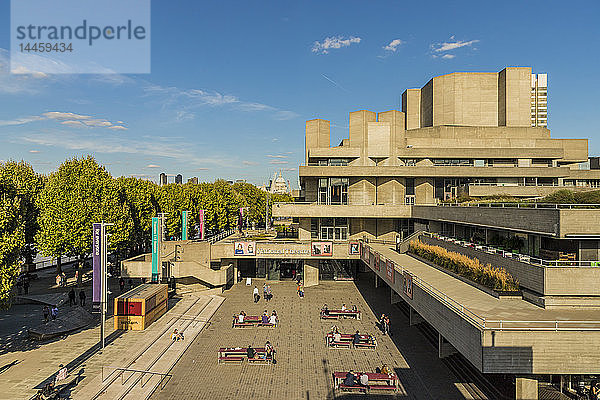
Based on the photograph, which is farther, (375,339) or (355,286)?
(355,286)

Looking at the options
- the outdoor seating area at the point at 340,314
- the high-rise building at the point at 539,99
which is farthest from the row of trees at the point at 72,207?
the high-rise building at the point at 539,99

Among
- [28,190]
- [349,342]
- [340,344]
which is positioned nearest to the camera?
[340,344]

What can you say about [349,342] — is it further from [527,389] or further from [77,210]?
[77,210]

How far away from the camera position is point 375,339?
27.8 m

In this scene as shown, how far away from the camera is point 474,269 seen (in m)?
23.5

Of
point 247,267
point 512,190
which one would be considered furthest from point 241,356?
point 512,190

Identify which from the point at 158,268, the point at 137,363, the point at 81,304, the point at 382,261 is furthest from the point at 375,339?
the point at 81,304

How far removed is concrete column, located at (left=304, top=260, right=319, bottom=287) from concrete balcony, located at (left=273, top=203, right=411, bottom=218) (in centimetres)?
556

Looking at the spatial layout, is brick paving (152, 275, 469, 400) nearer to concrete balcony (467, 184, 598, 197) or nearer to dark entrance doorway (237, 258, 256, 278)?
dark entrance doorway (237, 258, 256, 278)

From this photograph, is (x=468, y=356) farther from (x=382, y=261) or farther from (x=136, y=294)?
(x=136, y=294)

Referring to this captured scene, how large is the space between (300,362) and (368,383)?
474cm

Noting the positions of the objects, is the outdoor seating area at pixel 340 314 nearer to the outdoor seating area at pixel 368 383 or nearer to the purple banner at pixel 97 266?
the outdoor seating area at pixel 368 383

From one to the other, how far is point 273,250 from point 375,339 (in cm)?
1862

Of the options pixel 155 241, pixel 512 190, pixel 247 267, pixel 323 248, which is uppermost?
pixel 512 190
